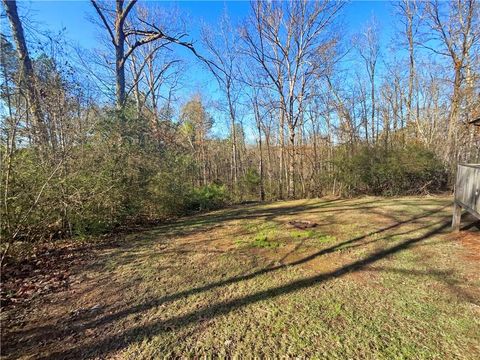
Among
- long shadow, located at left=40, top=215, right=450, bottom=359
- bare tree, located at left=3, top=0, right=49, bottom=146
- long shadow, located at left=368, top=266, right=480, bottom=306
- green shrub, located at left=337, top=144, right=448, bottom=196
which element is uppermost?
bare tree, located at left=3, top=0, right=49, bottom=146

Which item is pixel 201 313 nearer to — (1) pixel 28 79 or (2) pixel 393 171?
(1) pixel 28 79

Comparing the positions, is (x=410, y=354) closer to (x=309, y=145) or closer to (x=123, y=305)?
(x=123, y=305)

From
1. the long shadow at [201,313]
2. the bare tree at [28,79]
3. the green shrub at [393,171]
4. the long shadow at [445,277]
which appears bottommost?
the long shadow at [445,277]

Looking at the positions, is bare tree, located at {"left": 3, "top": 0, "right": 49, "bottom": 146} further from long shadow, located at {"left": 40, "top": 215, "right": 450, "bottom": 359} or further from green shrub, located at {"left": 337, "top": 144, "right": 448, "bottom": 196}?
green shrub, located at {"left": 337, "top": 144, "right": 448, "bottom": 196}

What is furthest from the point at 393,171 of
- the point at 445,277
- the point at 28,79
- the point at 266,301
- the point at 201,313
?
the point at 28,79

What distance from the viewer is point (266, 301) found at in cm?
246

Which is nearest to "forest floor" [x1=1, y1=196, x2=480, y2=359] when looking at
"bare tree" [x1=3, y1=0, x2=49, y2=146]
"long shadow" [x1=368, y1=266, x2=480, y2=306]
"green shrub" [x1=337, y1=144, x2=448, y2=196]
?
"long shadow" [x1=368, y1=266, x2=480, y2=306]

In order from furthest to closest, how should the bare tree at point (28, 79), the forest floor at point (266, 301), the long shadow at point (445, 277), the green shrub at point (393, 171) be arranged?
1. the green shrub at point (393, 171)
2. the bare tree at point (28, 79)
3. the long shadow at point (445, 277)
4. the forest floor at point (266, 301)

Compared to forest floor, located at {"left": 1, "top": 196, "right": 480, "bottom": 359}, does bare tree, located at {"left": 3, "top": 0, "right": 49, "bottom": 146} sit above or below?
above

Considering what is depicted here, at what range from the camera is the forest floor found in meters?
1.88

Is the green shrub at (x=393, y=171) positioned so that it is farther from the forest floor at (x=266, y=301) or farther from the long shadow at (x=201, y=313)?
the long shadow at (x=201, y=313)

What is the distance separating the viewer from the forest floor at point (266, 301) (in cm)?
188

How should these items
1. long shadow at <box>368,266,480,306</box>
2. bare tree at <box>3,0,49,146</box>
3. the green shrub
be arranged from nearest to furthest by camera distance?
long shadow at <box>368,266,480,306</box> < bare tree at <box>3,0,49,146</box> < the green shrub

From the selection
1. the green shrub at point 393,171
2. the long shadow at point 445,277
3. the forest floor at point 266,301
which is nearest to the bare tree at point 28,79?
the forest floor at point 266,301
